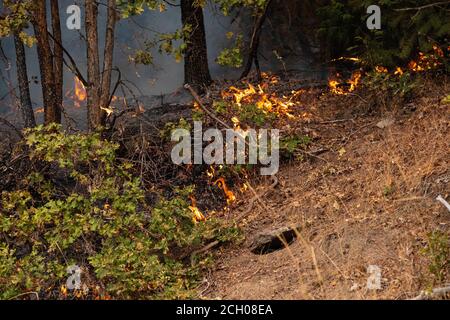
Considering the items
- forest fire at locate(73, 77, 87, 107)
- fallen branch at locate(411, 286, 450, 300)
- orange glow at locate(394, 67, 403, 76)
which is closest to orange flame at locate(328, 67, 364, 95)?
orange glow at locate(394, 67, 403, 76)

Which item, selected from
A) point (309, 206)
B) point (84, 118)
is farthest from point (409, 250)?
point (84, 118)

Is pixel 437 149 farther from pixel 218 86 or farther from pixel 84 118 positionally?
pixel 84 118

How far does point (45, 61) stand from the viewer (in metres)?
11.1

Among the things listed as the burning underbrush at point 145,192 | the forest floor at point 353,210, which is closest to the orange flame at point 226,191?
the burning underbrush at point 145,192

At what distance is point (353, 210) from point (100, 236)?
2.96m

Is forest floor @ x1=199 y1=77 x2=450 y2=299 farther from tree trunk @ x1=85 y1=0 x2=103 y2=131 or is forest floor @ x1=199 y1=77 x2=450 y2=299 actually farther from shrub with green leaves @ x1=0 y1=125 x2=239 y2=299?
tree trunk @ x1=85 y1=0 x2=103 y2=131

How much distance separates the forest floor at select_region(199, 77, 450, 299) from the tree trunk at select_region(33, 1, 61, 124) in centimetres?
358

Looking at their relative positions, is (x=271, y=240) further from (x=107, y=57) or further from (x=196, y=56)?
(x=196, y=56)

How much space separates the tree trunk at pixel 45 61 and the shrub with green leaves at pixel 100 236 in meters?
2.46

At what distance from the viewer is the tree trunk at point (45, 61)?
35.2ft

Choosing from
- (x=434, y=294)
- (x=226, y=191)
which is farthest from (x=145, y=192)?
(x=434, y=294)

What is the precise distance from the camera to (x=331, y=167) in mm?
9773
